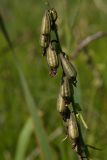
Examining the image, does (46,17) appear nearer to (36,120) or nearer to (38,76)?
(36,120)

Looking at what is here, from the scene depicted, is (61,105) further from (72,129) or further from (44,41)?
(44,41)

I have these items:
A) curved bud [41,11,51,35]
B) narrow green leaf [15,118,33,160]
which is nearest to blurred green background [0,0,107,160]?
narrow green leaf [15,118,33,160]

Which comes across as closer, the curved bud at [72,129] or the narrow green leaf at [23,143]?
the curved bud at [72,129]

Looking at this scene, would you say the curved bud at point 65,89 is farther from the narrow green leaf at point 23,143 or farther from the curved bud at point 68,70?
the narrow green leaf at point 23,143

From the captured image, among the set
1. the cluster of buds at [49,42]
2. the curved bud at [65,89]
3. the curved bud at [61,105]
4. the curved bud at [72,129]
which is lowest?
the curved bud at [72,129]

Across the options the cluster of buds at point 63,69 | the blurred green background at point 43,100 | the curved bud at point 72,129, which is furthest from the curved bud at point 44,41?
the blurred green background at point 43,100

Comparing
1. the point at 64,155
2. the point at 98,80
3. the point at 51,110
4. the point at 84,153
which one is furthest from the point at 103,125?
the point at 84,153

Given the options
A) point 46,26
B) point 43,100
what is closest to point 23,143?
point 43,100
